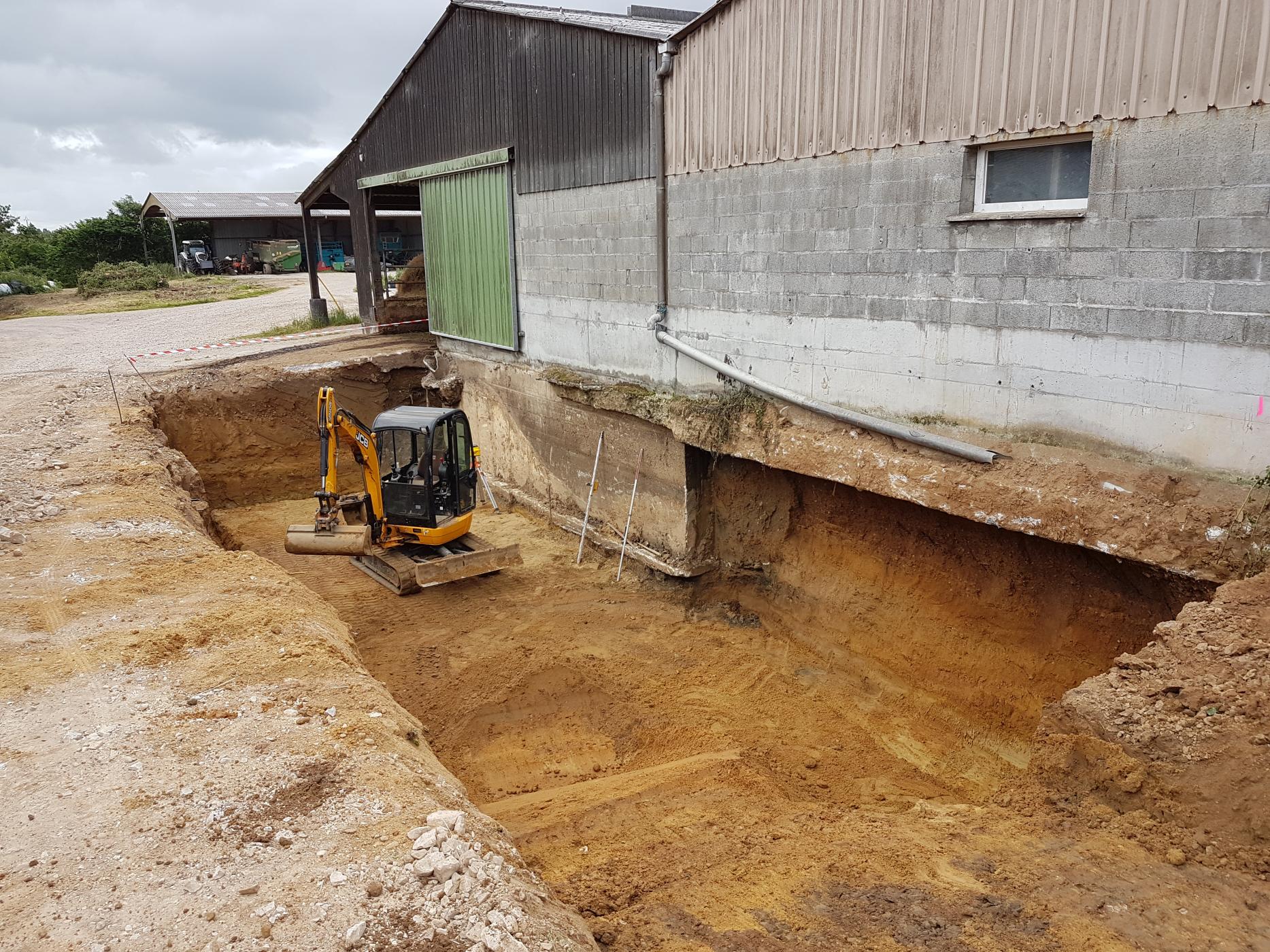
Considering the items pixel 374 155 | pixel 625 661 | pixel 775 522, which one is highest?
pixel 374 155

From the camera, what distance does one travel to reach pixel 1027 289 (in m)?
7.55

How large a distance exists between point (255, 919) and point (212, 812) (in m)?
1.04

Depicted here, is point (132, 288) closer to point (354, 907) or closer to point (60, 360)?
point (60, 360)

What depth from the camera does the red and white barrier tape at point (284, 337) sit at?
21.3 meters

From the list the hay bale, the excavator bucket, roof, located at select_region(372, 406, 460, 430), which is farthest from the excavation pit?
the hay bale

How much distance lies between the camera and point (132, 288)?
37188 millimetres

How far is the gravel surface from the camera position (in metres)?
20.7

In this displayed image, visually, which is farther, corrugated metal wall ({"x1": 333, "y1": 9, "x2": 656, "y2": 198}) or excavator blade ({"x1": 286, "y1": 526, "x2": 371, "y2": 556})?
corrugated metal wall ({"x1": 333, "y1": 9, "x2": 656, "y2": 198})

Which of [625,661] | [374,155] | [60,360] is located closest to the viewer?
[625,661]

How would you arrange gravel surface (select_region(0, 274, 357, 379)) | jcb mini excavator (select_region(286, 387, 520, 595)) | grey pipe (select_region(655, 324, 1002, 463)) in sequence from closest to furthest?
grey pipe (select_region(655, 324, 1002, 463)) → jcb mini excavator (select_region(286, 387, 520, 595)) → gravel surface (select_region(0, 274, 357, 379))

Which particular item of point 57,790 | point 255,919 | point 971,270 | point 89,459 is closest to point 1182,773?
point 971,270

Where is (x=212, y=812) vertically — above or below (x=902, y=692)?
above

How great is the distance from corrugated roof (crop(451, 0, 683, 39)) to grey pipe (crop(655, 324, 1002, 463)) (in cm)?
397

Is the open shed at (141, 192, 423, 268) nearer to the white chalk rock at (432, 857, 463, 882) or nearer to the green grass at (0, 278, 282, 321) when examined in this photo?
the green grass at (0, 278, 282, 321)
